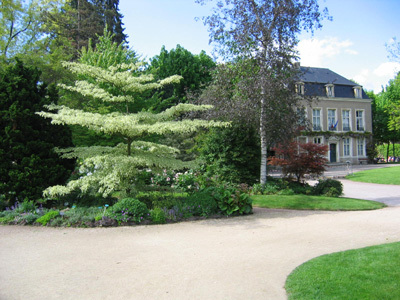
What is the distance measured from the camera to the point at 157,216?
780 centimetres

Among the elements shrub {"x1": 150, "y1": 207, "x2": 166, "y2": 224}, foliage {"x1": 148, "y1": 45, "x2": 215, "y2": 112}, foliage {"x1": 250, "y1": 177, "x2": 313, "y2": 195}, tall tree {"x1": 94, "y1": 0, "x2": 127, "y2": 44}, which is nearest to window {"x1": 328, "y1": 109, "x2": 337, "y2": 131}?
foliage {"x1": 148, "y1": 45, "x2": 215, "y2": 112}

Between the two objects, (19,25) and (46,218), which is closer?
(46,218)

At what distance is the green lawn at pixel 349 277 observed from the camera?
12.2 ft

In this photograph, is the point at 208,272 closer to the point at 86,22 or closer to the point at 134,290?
the point at 134,290

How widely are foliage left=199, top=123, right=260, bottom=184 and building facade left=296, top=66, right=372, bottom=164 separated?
25.3 metres

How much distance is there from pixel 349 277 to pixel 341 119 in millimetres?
38125

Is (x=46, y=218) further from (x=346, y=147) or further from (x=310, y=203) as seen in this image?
(x=346, y=147)

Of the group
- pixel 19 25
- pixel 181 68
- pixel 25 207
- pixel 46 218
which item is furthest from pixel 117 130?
pixel 181 68

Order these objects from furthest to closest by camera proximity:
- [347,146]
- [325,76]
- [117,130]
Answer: [347,146] < [325,76] < [117,130]

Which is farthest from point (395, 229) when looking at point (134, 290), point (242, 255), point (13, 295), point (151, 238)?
point (13, 295)

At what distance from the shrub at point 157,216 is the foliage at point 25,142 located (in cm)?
326

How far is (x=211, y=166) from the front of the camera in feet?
44.9

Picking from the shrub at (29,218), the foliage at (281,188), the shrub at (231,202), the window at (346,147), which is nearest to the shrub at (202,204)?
the shrub at (231,202)

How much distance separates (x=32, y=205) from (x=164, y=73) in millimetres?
21656
